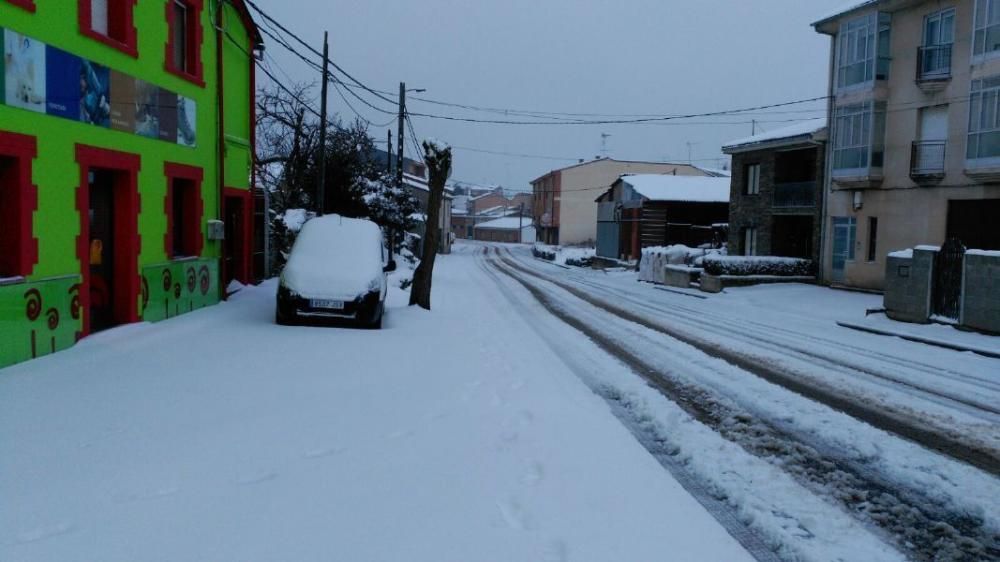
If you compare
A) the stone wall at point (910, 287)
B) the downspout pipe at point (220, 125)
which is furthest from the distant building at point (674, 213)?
the downspout pipe at point (220, 125)

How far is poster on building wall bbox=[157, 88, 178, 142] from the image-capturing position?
38.0 feet

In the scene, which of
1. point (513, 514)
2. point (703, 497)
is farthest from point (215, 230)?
point (703, 497)

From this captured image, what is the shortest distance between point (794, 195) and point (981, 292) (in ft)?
50.9

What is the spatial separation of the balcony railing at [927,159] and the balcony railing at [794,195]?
5700mm

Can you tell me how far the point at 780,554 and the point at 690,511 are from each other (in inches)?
26.1

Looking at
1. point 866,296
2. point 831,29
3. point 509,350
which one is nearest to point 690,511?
point 509,350

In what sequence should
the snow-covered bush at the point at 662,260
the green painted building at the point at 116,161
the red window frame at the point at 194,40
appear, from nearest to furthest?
the green painted building at the point at 116,161 → the red window frame at the point at 194,40 → the snow-covered bush at the point at 662,260

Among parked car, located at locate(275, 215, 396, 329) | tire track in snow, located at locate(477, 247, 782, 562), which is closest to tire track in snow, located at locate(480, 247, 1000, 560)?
tire track in snow, located at locate(477, 247, 782, 562)

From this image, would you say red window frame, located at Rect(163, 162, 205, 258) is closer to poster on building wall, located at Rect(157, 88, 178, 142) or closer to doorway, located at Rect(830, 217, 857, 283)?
poster on building wall, located at Rect(157, 88, 178, 142)

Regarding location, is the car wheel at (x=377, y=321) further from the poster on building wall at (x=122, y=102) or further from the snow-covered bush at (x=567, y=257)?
the snow-covered bush at (x=567, y=257)

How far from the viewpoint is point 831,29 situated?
83.9 ft

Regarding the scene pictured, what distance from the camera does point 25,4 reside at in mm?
7980

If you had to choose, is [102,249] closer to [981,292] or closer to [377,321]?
[377,321]

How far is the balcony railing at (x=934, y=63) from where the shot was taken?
68.6ft
